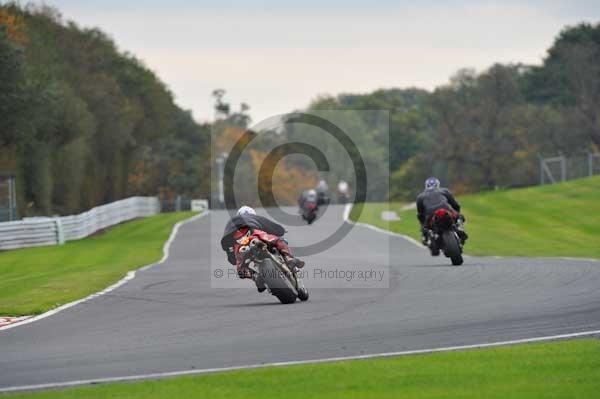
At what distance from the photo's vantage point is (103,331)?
13.6m

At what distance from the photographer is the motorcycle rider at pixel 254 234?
54.1 ft

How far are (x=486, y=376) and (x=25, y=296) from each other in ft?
36.9

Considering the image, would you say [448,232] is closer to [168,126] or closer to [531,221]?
[531,221]

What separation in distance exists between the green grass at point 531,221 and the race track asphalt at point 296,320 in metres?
11.4

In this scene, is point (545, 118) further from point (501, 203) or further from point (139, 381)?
point (139, 381)

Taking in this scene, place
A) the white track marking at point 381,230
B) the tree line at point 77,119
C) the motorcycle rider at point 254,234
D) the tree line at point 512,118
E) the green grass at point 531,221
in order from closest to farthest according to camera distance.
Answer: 1. the motorcycle rider at point 254,234
2. the green grass at point 531,221
3. the white track marking at point 381,230
4. the tree line at point 77,119
5. the tree line at point 512,118

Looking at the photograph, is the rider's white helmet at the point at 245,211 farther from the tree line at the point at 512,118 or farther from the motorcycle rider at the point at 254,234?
the tree line at the point at 512,118

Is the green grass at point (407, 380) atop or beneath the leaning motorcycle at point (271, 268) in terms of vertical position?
beneath

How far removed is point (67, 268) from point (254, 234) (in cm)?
1337

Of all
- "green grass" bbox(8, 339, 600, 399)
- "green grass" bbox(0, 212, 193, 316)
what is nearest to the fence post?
"green grass" bbox(0, 212, 193, 316)

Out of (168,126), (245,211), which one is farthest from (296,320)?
(168,126)

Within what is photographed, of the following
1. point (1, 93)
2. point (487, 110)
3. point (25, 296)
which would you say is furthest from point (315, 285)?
point (487, 110)

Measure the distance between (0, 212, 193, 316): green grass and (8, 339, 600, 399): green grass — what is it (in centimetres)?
740

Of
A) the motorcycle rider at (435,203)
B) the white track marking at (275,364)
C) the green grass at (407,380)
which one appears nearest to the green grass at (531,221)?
the motorcycle rider at (435,203)
